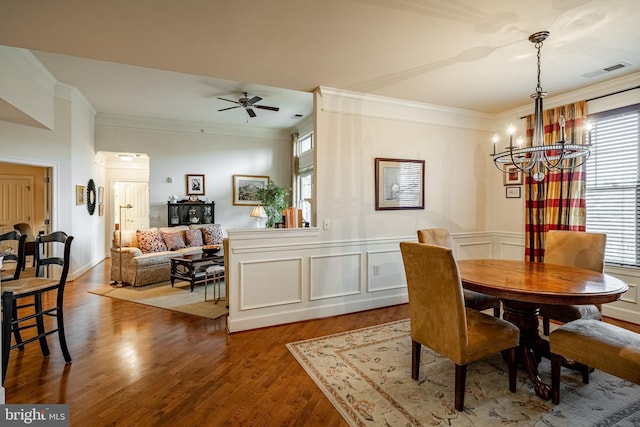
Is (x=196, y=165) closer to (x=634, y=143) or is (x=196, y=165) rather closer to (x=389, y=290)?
(x=389, y=290)

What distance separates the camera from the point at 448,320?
6.36ft

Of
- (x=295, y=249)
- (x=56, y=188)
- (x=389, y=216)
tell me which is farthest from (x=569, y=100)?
(x=56, y=188)

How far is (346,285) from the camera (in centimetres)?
377

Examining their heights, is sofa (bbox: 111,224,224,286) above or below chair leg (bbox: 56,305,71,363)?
above

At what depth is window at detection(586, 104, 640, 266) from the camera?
3305mm

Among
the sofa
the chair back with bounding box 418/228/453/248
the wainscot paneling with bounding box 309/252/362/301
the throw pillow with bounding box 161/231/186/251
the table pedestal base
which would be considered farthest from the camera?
the throw pillow with bounding box 161/231/186/251

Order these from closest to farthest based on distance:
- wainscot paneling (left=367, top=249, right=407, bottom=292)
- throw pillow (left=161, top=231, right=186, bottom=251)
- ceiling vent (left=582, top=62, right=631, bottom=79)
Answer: ceiling vent (left=582, top=62, right=631, bottom=79), wainscot paneling (left=367, top=249, right=407, bottom=292), throw pillow (left=161, top=231, right=186, bottom=251)

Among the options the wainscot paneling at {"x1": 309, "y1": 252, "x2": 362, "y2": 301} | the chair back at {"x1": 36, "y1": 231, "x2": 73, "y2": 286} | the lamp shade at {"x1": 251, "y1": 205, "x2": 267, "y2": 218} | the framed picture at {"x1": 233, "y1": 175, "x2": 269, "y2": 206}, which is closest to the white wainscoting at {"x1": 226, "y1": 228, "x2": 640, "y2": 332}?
the wainscot paneling at {"x1": 309, "y1": 252, "x2": 362, "y2": 301}

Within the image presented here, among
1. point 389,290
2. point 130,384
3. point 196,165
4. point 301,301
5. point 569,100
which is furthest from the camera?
point 196,165

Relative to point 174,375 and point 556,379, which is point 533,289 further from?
point 174,375

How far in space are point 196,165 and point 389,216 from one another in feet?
16.0

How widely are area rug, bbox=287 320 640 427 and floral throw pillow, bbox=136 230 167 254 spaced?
4082 millimetres

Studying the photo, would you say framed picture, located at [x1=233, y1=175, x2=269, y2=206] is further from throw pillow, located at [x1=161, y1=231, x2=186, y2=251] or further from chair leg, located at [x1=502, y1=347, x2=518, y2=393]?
chair leg, located at [x1=502, y1=347, x2=518, y2=393]

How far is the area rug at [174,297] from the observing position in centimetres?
394
